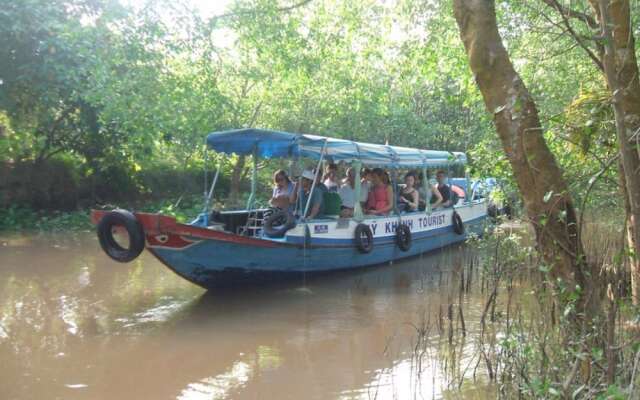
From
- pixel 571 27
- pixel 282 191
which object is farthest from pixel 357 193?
pixel 571 27

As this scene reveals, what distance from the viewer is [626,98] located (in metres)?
4.37

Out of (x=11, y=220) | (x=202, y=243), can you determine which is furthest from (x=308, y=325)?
(x=11, y=220)

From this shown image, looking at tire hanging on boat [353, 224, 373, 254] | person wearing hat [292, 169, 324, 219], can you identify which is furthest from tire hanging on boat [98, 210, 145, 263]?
tire hanging on boat [353, 224, 373, 254]

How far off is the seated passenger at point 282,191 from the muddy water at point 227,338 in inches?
48.5

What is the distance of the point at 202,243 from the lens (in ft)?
26.5

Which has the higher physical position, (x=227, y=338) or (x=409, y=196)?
(x=409, y=196)

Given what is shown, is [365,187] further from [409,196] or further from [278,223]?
[278,223]

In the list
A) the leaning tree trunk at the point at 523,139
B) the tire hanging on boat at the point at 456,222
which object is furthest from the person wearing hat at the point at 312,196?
the leaning tree trunk at the point at 523,139

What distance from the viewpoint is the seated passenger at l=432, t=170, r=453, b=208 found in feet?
43.9

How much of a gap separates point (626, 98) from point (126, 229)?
5.59 meters

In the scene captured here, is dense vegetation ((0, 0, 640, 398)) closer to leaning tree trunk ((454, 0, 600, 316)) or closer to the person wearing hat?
leaning tree trunk ((454, 0, 600, 316))

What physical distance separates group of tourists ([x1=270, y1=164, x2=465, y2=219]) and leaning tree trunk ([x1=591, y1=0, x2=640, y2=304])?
5.58 meters

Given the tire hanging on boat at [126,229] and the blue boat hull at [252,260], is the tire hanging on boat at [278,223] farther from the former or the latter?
the tire hanging on boat at [126,229]

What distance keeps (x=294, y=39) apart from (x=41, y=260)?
6268 millimetres
